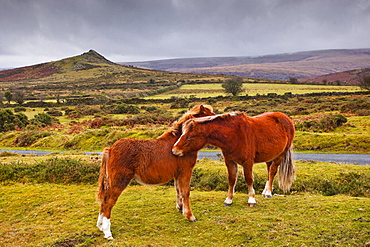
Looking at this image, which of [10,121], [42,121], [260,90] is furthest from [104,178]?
Result: [260,90]

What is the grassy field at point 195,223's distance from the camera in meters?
6.12

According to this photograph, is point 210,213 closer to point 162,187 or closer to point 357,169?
point 162,187

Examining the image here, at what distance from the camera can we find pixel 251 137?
320 inches

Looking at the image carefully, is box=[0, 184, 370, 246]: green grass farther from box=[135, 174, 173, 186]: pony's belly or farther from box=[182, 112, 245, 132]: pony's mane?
box=[182, 112, 245, 132]: pony's mane

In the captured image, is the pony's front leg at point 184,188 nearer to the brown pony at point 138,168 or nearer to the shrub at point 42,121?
the brown pony at point 138,168

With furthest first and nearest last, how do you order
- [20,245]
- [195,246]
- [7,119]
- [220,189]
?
1. [7,119]
2. [220,189]
3. [20,245]
4. [195,246]

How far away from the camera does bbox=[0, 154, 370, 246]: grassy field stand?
6121mm

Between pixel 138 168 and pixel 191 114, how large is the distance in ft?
7.71

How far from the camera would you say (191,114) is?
8.29 meters

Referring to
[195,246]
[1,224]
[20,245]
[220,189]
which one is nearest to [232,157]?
[195,246]

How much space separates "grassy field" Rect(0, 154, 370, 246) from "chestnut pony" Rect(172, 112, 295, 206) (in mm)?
1184

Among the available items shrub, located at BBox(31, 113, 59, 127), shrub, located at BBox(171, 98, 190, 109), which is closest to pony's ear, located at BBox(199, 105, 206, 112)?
shrub, located at BBox(31, 113, 59, 127)

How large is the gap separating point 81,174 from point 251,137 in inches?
355

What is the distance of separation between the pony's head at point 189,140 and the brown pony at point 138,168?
304mm
